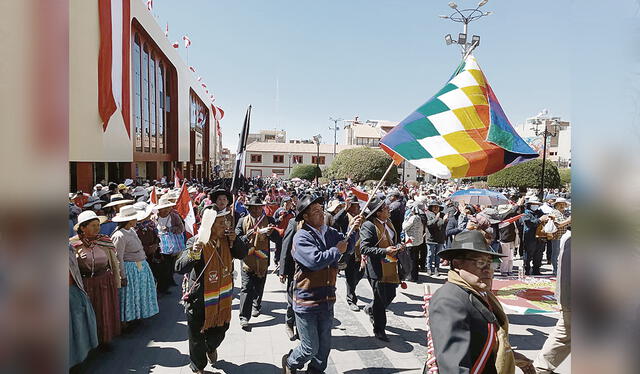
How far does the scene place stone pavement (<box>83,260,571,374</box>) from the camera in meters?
4.48

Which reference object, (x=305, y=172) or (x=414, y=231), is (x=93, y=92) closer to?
(x=414, y=231)

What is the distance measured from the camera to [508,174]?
3209cm

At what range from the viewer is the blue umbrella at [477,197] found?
11.9 m

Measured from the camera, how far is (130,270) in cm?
536

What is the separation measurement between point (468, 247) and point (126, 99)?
583 inches

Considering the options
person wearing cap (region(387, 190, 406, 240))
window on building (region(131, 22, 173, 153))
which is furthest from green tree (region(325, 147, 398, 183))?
person wearing cap (region(387, 190, 406, 240))

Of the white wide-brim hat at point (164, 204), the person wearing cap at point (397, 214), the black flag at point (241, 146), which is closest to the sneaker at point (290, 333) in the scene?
the black flag at point (241, 146)

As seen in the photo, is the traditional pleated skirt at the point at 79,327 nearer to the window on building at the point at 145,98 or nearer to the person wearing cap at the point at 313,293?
the person wearing cap at the point at 313,293

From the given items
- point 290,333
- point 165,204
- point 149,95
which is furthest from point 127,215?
point 149,95

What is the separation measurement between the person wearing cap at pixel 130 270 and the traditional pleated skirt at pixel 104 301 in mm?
260

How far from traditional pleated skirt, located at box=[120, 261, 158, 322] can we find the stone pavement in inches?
11.2

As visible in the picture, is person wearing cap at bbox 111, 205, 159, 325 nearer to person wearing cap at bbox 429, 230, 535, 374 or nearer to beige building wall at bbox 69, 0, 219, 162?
beige building wall at bbox 69, 0, 219, 162
